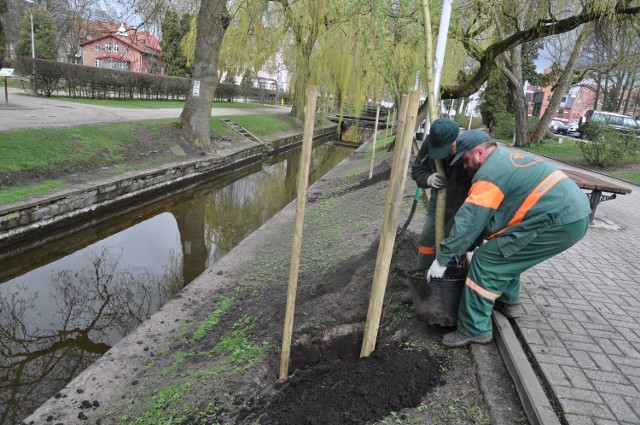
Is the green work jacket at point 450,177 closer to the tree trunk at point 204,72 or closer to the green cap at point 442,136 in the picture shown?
the green cap at point 442,136

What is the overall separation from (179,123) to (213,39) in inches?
127

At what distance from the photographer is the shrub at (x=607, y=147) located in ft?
46.6

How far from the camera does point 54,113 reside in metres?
14.8

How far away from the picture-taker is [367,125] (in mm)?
40906

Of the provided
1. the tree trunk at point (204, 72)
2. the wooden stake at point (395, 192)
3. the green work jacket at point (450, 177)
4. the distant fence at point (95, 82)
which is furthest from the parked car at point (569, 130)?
the wooden stake at point (395, 192)

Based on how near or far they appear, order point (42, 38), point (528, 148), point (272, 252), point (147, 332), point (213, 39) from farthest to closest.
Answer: point (42, 38) < point (528, 148) < point (213, 39) < point (272, 252) < point (147, 332)

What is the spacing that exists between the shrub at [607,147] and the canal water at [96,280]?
1088 centimetres

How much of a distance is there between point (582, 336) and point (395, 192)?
6.62 ft

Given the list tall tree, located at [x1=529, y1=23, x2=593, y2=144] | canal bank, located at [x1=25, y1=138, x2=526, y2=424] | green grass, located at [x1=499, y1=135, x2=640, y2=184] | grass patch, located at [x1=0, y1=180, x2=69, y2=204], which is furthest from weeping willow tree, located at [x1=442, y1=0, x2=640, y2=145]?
grass patch, located at [x1=0, y1=180, x2=69, y2=204]

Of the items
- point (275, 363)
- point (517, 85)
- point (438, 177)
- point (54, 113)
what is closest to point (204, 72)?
point (54, 113)

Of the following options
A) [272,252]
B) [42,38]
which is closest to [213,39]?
[272,252]

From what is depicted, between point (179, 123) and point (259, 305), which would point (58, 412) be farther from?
point (179, 123)

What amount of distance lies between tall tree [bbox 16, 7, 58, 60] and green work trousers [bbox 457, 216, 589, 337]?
4574 cm

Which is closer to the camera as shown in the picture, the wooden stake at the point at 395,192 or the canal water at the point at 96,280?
the wooden stake at the point at 395,192
